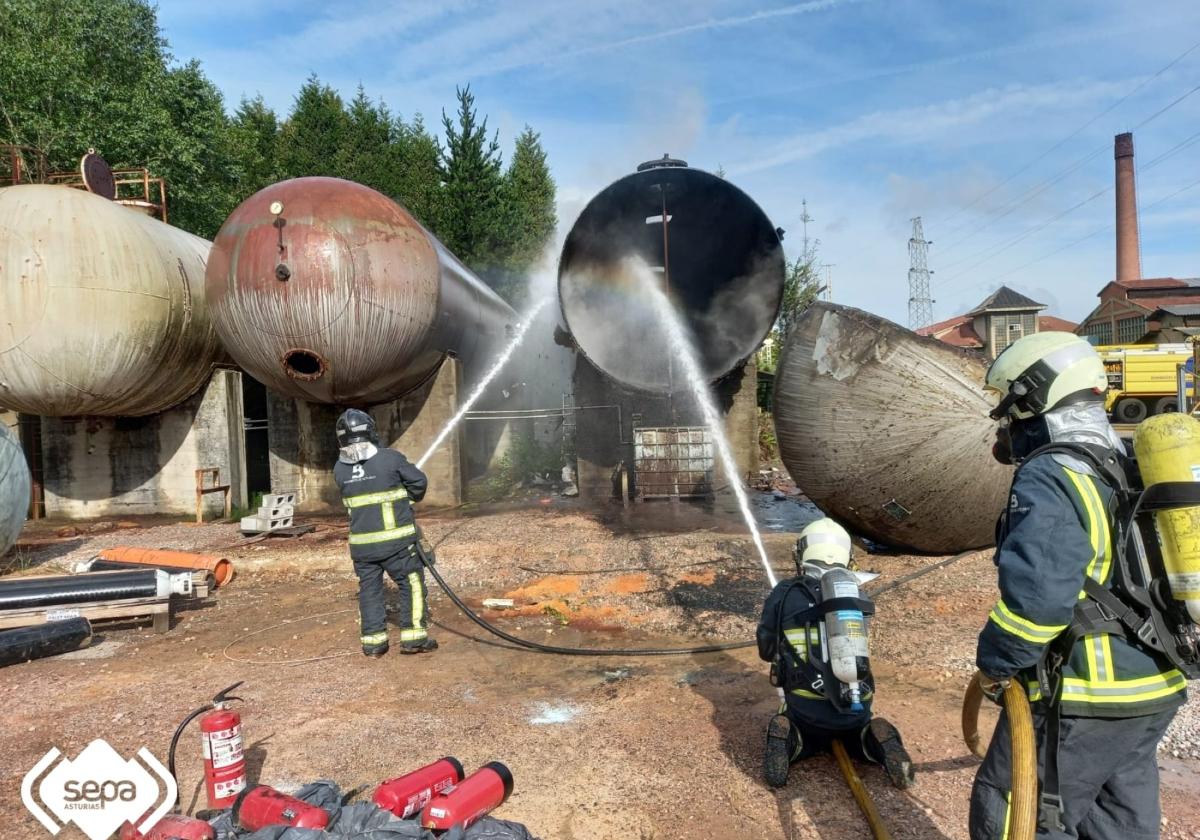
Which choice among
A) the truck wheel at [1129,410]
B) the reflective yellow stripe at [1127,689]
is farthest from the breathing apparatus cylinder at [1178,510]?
the truck wheel at [1129,410]

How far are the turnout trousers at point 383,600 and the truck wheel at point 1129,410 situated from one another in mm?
21288

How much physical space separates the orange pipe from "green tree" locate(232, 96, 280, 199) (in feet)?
69.8

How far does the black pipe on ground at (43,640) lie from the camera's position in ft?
17.3

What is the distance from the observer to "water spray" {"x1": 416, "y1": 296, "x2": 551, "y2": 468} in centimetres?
1122

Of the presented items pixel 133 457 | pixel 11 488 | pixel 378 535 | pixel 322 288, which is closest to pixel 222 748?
pixel 378 535

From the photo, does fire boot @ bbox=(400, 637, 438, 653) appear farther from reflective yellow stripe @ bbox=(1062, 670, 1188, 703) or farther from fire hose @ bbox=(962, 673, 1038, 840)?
reflective yellow stripe @ bbox=(1062, 670, 1188, 703)

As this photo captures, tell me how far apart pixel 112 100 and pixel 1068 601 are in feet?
84.7

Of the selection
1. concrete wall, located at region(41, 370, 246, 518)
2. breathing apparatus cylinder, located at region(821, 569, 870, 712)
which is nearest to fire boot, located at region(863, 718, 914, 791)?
breathing apparatus cylinder, located at region(821, 569, 870, 712)

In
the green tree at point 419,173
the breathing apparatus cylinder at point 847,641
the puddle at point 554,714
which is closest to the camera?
the breathing apparatus cylinder at point 847,641

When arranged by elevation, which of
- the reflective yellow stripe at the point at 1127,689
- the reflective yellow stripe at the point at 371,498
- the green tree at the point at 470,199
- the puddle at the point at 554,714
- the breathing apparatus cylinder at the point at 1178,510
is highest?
the green tree at the point at 470,199

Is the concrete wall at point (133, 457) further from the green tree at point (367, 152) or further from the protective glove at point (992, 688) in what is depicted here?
the green tree at point (367, 152)

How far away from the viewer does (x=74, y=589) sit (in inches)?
232

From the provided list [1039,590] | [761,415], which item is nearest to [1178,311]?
[761,415]

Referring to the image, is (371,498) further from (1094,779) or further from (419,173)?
(419,173)
